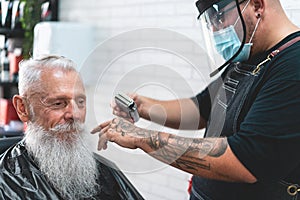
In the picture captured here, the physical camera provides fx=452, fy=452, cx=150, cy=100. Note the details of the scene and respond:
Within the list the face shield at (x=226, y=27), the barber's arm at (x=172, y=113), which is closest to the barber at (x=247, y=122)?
the face shield at (x=226, y=27)

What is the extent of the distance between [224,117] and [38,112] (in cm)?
63

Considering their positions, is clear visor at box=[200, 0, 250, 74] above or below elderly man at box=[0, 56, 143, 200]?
above

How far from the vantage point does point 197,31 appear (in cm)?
233

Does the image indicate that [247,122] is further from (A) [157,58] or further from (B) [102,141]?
(A) [157,58]

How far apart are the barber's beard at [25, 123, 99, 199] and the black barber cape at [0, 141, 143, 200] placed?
3 cm

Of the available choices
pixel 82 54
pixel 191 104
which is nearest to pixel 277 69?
pixel 191 104

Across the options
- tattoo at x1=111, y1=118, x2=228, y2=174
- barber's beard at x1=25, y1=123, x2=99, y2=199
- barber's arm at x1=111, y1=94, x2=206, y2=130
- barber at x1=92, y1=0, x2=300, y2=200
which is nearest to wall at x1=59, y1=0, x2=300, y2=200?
barber's arm at x1=111, y1=94, x2=206, y2=130

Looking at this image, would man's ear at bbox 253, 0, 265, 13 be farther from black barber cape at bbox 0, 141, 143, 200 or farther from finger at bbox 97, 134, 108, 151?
black barber cape at bbox 0, 141, 143, 200

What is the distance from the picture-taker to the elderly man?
1516 millimetres

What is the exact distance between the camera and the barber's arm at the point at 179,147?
1.21 metres

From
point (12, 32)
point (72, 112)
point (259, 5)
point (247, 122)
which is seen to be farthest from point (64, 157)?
point (12, 32)

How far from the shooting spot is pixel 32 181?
59.3 inches

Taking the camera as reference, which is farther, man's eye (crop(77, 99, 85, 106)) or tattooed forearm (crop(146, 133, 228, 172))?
man's eye (crop(77, 99, 85, 106))

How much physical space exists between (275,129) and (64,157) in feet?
2.52
